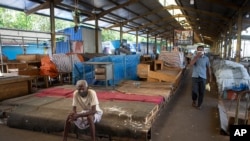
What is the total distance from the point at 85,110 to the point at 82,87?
45 centimetres

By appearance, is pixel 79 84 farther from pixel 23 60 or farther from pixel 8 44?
pixel 8 44

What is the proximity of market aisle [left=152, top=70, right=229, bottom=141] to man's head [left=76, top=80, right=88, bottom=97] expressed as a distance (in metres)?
1.60

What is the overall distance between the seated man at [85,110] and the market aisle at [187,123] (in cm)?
127

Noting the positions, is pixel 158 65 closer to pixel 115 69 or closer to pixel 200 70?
pixel 115 69

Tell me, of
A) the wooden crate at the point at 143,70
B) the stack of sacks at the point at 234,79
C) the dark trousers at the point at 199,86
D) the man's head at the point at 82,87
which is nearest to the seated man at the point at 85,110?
the man's head at the point at 82,87

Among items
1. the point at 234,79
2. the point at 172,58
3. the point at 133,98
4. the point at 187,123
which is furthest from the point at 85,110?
the point at 172,58

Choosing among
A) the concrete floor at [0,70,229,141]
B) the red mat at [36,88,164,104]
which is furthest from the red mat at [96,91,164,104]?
the concrete floor at [0,70,229,141]

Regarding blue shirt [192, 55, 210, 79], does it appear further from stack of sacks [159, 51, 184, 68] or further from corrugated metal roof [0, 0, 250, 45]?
stack of sacks [159, 51, 184, 68]

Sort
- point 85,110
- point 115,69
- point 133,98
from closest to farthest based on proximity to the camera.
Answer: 1. point 85,110
2. point 133,98
3. point 115,69

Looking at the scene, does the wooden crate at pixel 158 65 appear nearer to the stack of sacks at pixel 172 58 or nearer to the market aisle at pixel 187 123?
the stack of sacks at pixel 172 58

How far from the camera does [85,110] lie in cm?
347

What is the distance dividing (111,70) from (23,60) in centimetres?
459

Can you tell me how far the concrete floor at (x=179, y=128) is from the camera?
12.6 feet

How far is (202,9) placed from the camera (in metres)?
13.8
